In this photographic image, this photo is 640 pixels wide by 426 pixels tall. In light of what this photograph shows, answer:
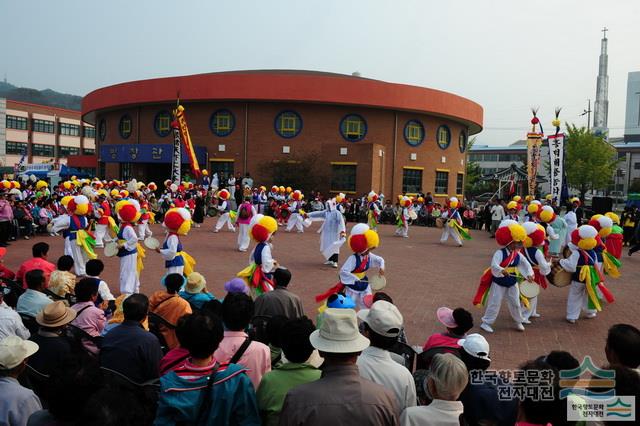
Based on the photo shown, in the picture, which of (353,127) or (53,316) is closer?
(53,316)

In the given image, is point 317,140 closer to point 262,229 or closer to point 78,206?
point 78,206

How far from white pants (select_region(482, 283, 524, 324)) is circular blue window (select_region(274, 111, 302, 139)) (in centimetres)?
2479

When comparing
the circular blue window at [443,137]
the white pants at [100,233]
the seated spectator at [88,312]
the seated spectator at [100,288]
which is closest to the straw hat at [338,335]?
the seated spectator at [88,312]

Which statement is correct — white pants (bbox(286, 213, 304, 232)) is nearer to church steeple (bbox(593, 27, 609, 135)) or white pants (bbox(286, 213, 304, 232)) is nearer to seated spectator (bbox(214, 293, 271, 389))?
seated spectator (bbox(214, 293, 271, 389))

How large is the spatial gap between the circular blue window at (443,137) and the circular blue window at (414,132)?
1544 millimetres

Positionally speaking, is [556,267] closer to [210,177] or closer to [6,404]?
[6,404]

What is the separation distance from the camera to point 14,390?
2.83 meters

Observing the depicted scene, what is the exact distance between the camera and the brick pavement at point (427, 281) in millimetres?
7318

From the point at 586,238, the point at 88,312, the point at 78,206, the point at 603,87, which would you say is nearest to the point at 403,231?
the point at 586,238

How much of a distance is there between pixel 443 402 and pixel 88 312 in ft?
11.2

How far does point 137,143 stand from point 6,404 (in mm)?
33460

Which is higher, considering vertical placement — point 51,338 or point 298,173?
point 298,173

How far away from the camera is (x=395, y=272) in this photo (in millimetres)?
12047

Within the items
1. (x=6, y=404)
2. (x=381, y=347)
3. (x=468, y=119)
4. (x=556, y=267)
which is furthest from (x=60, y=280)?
(x=468, y=119)
